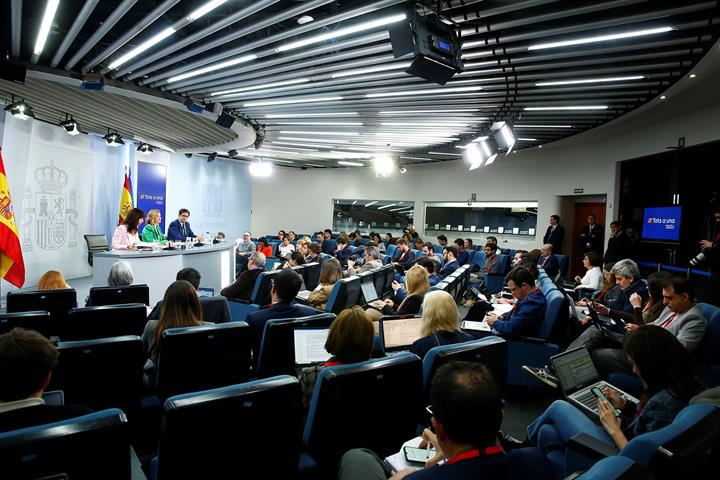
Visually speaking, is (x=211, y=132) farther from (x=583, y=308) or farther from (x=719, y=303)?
(x=719, y=303)

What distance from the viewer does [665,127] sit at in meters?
8.08

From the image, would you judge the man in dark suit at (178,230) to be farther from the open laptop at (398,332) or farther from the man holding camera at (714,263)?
the man holding camera at (714,263)

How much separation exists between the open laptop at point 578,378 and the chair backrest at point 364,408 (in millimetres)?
1123

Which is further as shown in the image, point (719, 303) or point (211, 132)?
point (211, 132)

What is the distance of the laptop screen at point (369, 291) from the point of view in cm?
506

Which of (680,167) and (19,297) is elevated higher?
(680,167)

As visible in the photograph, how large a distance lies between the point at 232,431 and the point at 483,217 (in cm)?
1321

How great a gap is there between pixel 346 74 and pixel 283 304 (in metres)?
3.43

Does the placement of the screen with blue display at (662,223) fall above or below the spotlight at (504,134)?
below

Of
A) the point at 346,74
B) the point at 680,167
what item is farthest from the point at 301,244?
the point at 680,167

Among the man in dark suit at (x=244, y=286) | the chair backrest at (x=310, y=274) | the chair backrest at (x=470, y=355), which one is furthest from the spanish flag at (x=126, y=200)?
the chair backrest at (x=470, y=355)

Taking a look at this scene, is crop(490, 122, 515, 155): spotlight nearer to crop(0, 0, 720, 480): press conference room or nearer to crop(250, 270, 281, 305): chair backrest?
crop(0, 0, 720, 480): press conference room

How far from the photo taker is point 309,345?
2.92 meters

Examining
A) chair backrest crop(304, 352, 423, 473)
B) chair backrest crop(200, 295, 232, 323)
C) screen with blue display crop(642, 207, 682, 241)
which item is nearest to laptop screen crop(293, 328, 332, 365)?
chair backrest crop(304, 352, 423, 473)
